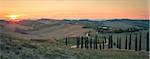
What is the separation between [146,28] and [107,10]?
16.1 inches

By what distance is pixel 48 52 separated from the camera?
4.32 metres

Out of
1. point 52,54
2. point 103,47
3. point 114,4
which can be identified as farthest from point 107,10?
point 52,54

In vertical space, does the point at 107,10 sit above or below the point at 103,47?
above

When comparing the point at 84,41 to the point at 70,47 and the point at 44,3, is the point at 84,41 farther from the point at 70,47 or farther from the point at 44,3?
the point at 44,3

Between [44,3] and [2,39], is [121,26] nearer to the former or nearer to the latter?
[44,3]

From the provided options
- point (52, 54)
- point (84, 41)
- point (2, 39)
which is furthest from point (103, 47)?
point (2, 39)

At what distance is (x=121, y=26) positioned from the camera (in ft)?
14.6

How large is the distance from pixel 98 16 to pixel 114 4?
0.19 m

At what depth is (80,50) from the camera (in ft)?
14.3

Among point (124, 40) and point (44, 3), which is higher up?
point (44, 3)

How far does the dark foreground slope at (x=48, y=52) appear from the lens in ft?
14.0

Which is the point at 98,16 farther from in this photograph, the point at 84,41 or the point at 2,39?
the point at 2,39

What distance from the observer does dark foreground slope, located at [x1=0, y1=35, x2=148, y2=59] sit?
14.0ft

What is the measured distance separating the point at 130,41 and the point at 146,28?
20 centimetres
